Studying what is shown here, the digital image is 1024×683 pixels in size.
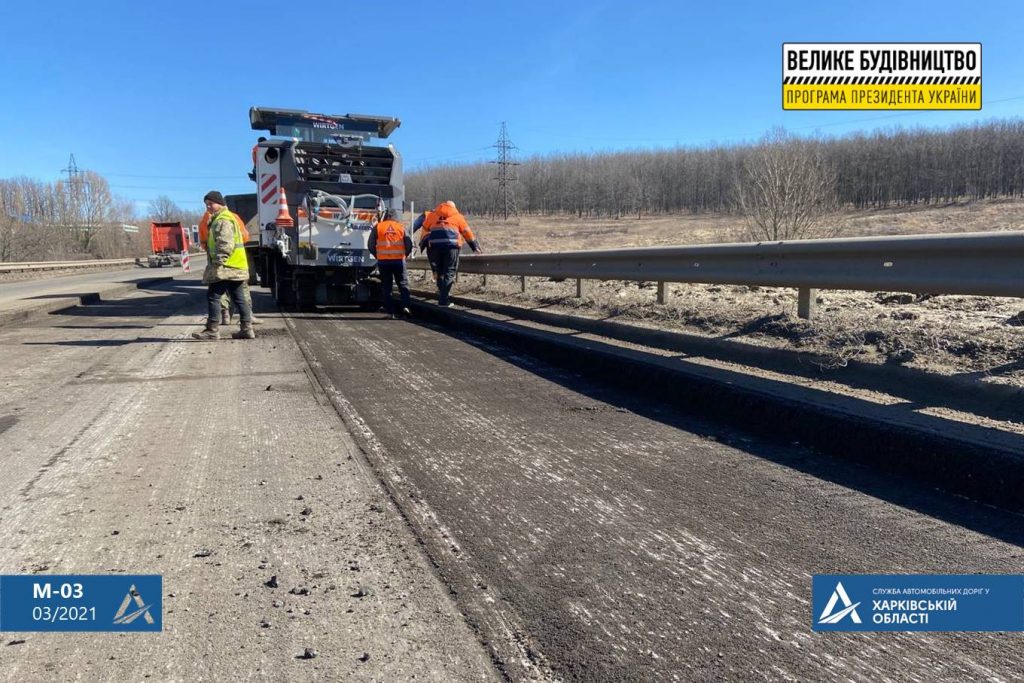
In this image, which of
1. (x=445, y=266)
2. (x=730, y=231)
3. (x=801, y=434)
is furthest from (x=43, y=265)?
(x=801, y=434)

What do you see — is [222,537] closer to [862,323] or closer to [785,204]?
[862,323]

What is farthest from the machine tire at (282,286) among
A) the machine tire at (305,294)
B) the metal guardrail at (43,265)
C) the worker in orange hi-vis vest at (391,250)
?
the metal guardrail at (43,265)

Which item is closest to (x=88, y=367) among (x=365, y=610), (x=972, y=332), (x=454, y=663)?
(x=365, y=610)

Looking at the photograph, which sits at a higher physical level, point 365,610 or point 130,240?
point 130,240

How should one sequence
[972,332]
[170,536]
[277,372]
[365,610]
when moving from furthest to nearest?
[277,372] < [972,332] < [170,536] < [365,610]

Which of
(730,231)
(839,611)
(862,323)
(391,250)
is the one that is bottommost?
(839,611)

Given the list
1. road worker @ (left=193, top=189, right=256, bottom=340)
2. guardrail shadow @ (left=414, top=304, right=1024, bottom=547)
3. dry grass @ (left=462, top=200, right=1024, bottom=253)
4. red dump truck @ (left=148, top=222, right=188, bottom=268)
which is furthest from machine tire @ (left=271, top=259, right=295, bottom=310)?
red dump truck @ (left=148, top=222, right=188, bottom=268)

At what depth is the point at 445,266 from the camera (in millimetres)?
11031

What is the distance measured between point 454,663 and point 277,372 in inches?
197

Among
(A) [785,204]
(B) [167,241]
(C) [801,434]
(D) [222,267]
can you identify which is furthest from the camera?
(B) [167,241]

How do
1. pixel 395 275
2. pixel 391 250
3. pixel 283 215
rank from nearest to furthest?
1. pixel 391 250
2. pixel 395 275
3. pixel 283 215

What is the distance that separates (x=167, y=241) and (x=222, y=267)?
51.0 metres

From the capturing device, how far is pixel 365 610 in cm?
222

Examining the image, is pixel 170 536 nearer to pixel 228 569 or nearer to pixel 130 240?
pixel 228 569
